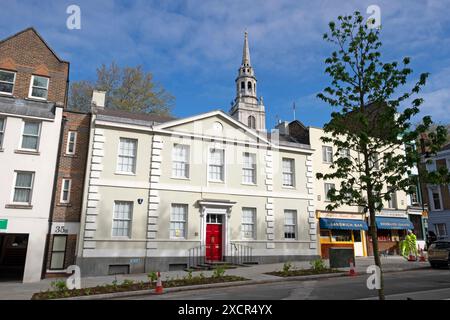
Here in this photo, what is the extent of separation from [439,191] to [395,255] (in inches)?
532

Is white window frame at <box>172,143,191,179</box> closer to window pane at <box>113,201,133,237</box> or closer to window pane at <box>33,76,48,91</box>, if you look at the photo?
window pane at <box>113,201,133,237</box>

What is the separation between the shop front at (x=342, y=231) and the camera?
26594mm

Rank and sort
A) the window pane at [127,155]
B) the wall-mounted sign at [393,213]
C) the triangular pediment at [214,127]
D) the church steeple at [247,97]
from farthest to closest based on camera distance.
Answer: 1. the church steeple at [247,97]
2. the wall-mounted sign at [393,213]
3. the triangular pediment at [214,127]
4. the window pane at [127,155]

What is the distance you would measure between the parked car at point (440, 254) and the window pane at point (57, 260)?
68.4 ft

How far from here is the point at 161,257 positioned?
66.7 feet

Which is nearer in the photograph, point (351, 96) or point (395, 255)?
point (351, 96)

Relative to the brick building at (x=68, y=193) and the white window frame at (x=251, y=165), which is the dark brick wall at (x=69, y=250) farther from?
the white window frame at (x=251, y=165)

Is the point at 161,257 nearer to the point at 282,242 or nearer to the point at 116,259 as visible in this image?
the point at 116,259

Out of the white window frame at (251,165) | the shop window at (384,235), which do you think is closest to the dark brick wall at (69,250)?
the white window frame at (251,165)

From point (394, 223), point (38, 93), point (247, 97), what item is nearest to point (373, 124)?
point (38, 93)

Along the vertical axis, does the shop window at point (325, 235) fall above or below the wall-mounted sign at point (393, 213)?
below

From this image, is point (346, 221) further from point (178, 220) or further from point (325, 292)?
point (325, 292)
